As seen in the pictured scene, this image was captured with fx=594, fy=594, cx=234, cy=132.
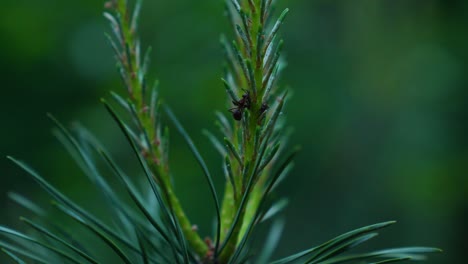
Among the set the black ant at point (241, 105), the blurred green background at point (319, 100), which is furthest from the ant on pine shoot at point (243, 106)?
the blurred green background at point (319, 100)

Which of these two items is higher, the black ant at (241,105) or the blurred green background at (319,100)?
the blurred green background at (319,100)

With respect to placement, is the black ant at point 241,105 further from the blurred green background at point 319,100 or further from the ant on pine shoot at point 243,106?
the blurred green background at point 319,100

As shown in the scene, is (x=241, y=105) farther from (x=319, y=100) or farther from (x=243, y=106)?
(x=319, y=100)

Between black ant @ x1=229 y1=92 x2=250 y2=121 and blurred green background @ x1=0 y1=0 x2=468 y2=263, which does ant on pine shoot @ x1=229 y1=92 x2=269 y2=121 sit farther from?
blurred green background @ x1=0 y1=0 x2=468 y2=263

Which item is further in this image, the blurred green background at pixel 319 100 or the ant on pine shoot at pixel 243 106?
the blurred green background at pixel 319 100

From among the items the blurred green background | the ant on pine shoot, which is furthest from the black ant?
the blurred green background

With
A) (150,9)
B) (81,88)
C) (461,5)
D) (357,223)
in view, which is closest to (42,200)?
(81,88)

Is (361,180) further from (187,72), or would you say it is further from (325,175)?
(187,72)

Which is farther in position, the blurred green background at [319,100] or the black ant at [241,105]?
the blurred green background at [319,100]
